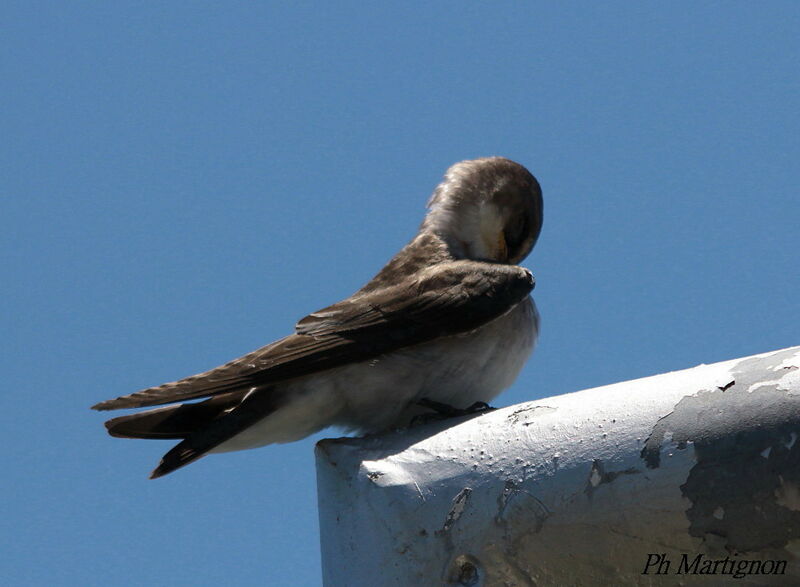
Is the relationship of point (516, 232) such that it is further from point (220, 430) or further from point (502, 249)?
point (220, 430)

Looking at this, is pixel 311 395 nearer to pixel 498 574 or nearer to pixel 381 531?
pixel 381 531

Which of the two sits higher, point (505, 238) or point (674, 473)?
point (505, 238)

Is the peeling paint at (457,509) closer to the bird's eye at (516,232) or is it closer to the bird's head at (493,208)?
the bird's head at (493,208)

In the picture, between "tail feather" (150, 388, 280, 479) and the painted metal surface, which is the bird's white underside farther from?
the painted metal surface

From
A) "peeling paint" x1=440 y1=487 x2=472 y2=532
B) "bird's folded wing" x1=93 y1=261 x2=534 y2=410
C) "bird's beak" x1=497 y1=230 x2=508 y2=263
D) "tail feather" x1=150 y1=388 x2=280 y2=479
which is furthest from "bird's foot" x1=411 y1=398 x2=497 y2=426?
"bird's beak" x1=497 y1=230 x2=508 y2=263

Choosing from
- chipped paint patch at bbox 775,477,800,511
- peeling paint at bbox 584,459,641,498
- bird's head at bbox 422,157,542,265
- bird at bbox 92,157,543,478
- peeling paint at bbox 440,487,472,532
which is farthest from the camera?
bird's head at bbox 422,157,542,265

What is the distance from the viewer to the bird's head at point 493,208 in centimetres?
481

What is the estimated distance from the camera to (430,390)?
12.2ft

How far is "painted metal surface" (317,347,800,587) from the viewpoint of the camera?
2363mm

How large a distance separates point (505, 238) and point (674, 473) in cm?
252

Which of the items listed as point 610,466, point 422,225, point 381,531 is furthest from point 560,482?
point 422,225

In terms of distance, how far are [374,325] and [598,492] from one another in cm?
134

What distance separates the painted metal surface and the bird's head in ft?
5.98

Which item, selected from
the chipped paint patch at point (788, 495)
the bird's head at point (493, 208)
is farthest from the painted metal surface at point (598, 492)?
the bird's head at point (493, 208)
